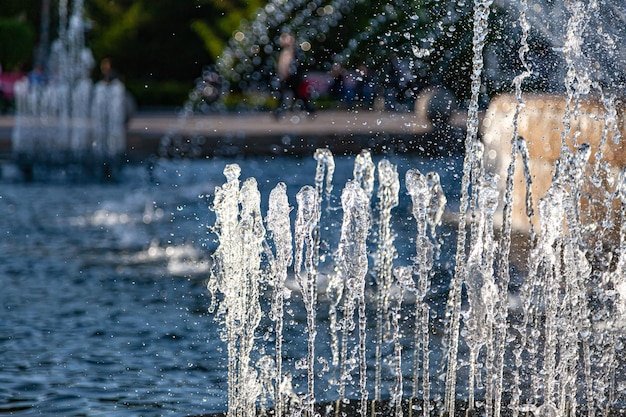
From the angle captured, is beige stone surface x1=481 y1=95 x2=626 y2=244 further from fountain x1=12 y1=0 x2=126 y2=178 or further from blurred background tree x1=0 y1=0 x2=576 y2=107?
blurred background tree x1=0 y1=0 x2=576 y2=107

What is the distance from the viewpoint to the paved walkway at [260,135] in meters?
16.7

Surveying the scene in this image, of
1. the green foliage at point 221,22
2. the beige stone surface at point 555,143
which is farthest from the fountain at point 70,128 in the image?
the green foliage at point 221,22

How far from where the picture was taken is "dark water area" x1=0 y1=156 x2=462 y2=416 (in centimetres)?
508

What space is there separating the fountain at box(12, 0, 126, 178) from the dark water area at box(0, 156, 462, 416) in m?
1.61

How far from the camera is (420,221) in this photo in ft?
17.3

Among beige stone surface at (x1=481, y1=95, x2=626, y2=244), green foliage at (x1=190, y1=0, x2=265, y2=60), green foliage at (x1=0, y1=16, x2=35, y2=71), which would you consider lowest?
beige stone surface at (x1=481, y1=95, x2=626, y2=244)

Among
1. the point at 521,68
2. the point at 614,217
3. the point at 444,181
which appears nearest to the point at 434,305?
the point at 614,217

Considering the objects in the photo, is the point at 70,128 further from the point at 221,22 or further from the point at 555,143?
the point at 221,22

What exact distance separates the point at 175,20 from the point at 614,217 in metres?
30.6

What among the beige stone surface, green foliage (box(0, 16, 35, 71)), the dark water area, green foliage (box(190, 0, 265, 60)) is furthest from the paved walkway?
green foliage (box(190, 0, 265, 60))

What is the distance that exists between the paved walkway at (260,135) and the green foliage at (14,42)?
7773mm

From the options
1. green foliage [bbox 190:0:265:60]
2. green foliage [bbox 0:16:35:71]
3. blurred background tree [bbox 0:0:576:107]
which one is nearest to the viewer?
blurred background tree [bbox 0:0:576:107]

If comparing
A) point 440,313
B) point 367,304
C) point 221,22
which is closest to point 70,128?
point 367,304

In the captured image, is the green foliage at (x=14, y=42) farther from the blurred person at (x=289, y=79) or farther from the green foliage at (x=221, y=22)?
the blurred person at (x=289, y=79)
